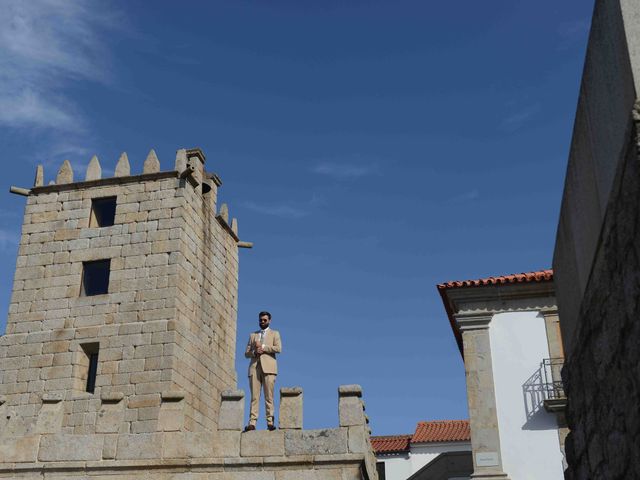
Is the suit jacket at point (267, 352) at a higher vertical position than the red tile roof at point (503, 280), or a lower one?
lower

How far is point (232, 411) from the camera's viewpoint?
430 inches

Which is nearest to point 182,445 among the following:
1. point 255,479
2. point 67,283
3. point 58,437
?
point 255,479

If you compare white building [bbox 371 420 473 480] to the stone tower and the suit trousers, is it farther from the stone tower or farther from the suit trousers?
the suit trousers

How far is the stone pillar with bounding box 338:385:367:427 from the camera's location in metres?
10.7

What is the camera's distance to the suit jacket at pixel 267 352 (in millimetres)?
11227

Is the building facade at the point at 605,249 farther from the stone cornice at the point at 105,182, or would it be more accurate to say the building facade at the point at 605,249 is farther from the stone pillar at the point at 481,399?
the stone cornice at the point at 105,182

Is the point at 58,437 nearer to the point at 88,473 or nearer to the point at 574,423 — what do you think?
the point at 88,473

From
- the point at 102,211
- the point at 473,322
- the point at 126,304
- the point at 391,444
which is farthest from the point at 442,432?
the point at 102,211

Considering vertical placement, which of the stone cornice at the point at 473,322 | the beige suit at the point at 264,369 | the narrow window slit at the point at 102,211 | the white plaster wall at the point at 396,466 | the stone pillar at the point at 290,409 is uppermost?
the narrow window slit at the point at 102,211

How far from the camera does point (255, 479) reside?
10469mm

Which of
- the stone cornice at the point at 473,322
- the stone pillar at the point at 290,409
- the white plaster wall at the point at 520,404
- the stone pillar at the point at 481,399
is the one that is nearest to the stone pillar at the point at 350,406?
the stone pillar at the point at 290,409

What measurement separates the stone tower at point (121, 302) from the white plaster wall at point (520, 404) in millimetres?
3518

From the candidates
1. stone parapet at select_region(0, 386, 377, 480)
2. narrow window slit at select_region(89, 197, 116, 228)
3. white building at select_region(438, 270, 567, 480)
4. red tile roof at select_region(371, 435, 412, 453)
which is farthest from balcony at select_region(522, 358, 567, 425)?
red tile roof at select_region(371, 435, 412, 453)

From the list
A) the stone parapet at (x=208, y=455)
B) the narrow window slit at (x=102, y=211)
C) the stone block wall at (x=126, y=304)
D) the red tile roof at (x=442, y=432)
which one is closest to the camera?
the stone parapet at (x=208, y=455)
